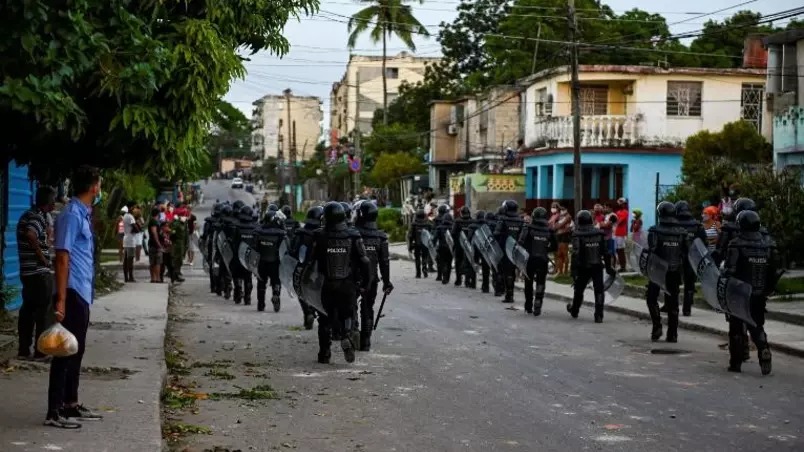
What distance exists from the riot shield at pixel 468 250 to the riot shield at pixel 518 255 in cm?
389

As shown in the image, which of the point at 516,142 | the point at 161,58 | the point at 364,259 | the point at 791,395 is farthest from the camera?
the point at 516,142

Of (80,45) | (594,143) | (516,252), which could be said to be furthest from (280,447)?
(594,143)

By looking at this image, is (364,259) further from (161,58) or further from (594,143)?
(594,143)

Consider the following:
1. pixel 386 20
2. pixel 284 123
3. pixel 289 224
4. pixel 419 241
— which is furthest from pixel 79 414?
pixel 284 123

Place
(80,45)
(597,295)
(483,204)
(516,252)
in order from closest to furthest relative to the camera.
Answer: (80,45), (597,295), (516,252), (483,204)

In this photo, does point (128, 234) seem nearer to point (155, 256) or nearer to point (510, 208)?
point (155, 256)

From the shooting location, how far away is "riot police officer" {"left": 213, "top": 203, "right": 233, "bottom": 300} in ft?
71.1

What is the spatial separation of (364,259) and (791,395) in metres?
4.59

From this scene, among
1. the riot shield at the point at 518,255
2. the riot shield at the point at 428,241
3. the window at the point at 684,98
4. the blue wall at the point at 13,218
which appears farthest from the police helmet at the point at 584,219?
the window at the point at 684,98

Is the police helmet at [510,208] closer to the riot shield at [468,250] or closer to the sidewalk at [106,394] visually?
the riot shield at [468,250]

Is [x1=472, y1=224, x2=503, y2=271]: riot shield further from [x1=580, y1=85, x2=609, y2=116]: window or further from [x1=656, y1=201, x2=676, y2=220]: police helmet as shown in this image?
[x1=580, y1=85, x2=609, y2=116]: window

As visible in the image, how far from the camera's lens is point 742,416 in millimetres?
9875

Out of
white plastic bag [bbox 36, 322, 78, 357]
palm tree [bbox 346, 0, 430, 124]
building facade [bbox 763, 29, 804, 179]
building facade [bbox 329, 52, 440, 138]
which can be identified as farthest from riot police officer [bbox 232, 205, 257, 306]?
building facade [bbox 329, 52, 440, 138]

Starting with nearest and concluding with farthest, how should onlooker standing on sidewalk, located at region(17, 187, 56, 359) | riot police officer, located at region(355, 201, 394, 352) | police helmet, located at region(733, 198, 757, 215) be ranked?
onlooker standing on sidewalk, located at region(17, 187, 56, 359), police helmet, located at region(733, 198, 757, 215), riot police officer, located at region(355, 201, 394, 352)
